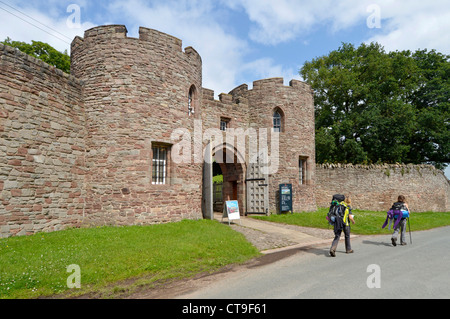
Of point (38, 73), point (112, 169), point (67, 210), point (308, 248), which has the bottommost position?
point (308, 248)

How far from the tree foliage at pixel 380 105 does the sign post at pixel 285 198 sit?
10395 mm

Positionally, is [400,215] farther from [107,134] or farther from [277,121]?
[107,134]

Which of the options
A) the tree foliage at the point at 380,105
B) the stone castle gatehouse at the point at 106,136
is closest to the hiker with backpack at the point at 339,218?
the stone castle gatehouse at the point at 106,136

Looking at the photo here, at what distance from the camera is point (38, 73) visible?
33.0 ft

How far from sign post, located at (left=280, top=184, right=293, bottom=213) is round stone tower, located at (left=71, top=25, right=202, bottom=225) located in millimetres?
6324

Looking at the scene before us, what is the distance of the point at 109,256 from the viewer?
6.91 metres

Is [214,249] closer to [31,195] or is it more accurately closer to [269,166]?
[31,195]

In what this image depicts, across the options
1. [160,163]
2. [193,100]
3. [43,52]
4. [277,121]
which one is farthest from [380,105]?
[43,52]

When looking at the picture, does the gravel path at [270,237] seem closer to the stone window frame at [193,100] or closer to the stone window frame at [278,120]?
the stone window frame at [193,100]

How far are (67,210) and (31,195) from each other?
5.12 ft

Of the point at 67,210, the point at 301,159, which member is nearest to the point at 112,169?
the point at 67,210

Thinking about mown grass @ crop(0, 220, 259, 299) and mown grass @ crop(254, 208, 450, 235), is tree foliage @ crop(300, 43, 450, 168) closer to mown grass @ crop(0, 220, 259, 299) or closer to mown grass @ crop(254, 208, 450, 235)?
mown grass @ crop(254, 208, 450, 235)

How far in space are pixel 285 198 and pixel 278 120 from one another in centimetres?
488

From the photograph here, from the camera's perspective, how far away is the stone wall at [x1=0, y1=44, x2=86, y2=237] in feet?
29.7
